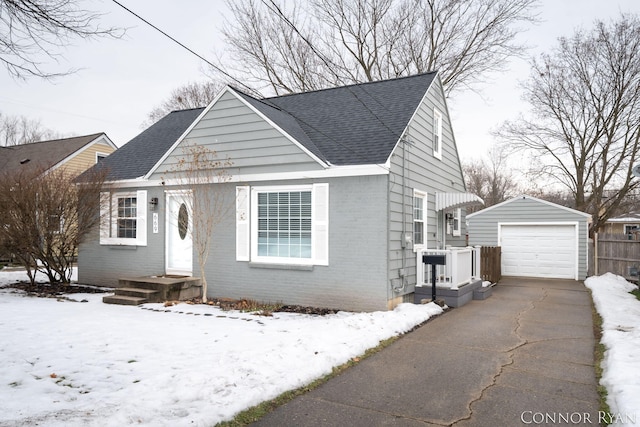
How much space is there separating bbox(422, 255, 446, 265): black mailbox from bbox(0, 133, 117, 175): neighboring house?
20.0 metres

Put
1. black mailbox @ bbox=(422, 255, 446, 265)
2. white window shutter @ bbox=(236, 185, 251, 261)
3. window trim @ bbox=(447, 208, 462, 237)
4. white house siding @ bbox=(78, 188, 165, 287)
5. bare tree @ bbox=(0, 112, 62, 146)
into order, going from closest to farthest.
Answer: black mailbox @ bbox=(422, 255, 446, 265) → white window shutter @ bbox=(236, 185, 251, 261) → white house siding @ bbox=(78, 188, 165, 287) → window trim @ bbox=(447, 208, 462, 237) → bare tree @ bbox=(0, 112, 62, 146)

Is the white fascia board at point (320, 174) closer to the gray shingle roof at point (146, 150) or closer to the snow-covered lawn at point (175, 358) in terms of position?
the snow-covered lawn at point (175, 358)

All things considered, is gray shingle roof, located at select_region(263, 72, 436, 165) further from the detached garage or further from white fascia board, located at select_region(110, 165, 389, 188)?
the detached garage

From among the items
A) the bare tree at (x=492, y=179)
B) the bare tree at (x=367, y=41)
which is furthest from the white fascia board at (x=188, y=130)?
the bare tree at (x=492, y=179)

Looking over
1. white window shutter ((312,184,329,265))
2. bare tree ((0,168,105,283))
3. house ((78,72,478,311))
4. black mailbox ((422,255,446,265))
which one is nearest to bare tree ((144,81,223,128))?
house ((78,72,478,311))

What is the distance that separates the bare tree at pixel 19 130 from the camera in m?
37.1

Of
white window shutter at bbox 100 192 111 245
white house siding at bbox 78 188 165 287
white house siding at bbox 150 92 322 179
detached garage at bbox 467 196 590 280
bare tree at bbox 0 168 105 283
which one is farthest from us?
detached garage at bbox 467 196 590 280

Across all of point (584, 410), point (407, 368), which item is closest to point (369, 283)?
point (407, 368)

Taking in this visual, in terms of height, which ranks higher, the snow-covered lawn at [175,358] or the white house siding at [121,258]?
the white house siding at [121,258]

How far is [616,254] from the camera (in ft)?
47.3

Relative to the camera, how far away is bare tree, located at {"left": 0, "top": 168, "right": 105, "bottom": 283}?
32.4 ft

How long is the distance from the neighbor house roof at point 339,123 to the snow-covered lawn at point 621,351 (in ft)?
14.7

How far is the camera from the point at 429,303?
8.56 metres

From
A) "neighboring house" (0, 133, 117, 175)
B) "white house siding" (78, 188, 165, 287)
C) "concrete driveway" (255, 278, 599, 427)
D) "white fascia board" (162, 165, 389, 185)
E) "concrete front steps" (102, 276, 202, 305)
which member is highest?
"neighboring house" (0, 133, 117, 175)
